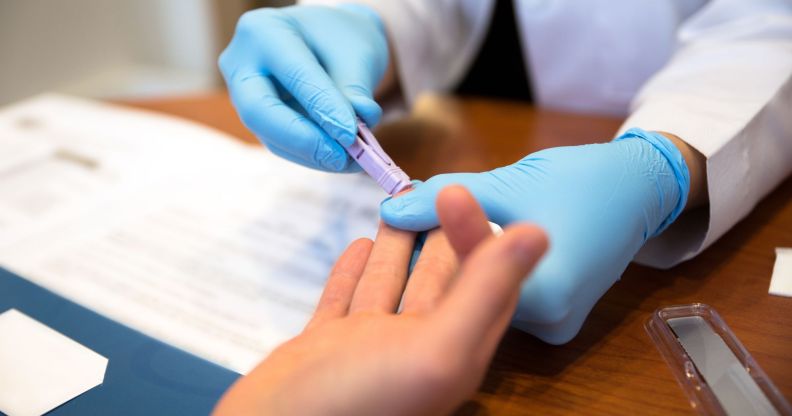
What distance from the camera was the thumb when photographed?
0.49 metres

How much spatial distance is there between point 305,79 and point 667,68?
1.65ft

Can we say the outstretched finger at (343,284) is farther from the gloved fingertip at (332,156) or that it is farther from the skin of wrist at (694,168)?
the skin of wrist at (694,168)

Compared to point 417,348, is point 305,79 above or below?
above

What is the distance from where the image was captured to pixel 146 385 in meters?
0.49

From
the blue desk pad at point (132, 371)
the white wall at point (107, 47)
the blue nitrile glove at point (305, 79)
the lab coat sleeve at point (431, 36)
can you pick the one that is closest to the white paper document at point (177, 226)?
the blue desk pad at point (132, 371)

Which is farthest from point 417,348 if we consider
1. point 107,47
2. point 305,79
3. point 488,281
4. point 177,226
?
point 107,47

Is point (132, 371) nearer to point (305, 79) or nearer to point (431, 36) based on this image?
point (305, 79)

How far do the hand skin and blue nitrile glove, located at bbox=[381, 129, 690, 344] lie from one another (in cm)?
10

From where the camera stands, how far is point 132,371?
20.1 inches

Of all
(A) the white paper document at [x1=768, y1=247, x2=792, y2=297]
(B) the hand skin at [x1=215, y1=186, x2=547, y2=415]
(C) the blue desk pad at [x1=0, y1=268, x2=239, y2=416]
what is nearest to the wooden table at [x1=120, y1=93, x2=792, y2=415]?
(A) the white paper document at [x1=768, y1=247, x2=792, y2=297]

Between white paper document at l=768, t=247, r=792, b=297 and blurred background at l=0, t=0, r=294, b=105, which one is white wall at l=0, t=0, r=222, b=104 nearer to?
blurred background at l=0, t=0, r=294, b=105

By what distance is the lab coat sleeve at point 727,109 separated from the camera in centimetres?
→ 60

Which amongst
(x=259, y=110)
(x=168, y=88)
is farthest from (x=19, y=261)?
(x=168, y=88)

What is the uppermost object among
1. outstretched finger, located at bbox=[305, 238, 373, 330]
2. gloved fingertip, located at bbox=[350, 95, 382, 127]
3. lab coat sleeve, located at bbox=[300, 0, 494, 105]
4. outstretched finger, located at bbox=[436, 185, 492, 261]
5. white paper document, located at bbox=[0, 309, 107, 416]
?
lab coat sleeve, located at bbox=[300, 0, 494, 105]
